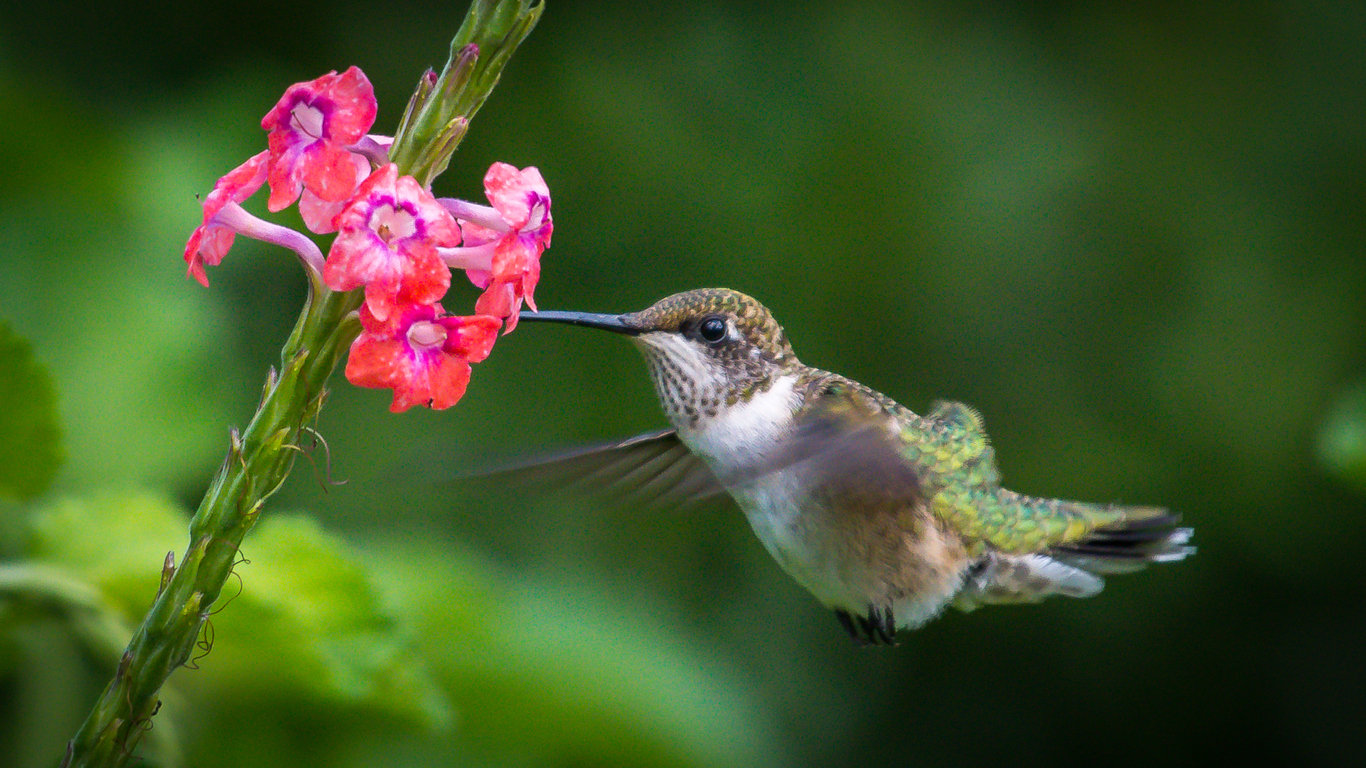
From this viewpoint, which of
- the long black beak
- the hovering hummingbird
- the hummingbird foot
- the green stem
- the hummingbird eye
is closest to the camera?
the green stem

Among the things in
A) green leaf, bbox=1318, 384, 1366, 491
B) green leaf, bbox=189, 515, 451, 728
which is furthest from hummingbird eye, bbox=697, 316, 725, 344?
green leaf, bbox=1318, 384, 1366, 491

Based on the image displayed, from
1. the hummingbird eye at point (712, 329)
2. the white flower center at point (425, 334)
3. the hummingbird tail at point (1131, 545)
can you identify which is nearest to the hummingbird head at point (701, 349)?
the hummingbird eye at point (712, 329)

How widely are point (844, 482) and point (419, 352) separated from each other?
942 mm

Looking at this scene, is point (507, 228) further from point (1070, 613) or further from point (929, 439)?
point (1070, 613)

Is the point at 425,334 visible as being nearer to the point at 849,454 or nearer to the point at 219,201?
the point at 219,201

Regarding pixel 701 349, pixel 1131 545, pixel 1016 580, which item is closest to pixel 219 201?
pixel 701 349

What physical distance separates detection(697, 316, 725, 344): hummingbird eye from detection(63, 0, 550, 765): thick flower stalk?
2.58 feet

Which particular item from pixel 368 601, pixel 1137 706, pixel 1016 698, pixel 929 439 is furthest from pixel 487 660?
pixel 1137 706

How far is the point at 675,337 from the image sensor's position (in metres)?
1.98

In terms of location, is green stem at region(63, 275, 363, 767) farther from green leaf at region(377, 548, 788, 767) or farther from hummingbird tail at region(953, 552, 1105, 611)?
hummingbird tail at region(953, 552, 1105, 611)

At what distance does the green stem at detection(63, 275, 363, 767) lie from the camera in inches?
42.8

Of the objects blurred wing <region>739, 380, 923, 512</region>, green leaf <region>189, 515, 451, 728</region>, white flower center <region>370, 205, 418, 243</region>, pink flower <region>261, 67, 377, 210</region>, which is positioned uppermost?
pink flower <region>261, 67, 377, 210</region>

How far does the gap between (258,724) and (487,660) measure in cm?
40

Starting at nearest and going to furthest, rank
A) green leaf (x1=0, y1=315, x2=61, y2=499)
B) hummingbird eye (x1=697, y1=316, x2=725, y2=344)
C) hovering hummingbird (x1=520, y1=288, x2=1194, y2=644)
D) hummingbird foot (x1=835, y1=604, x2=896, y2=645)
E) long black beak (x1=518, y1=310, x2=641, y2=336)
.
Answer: green leaf (x1=0, y1=315, x2=61, y2=499) → long black beak (x1=518, y1=310, x2=641, y2=336) → hovering hummingbird (x1=520, y1=288, x2=1194, y2=644) → hummingbird eye (x1=697, y1=316, x2=725, y2=344) → hummingbird foot (x1=835, y1=604, x2=896, y2=645)
